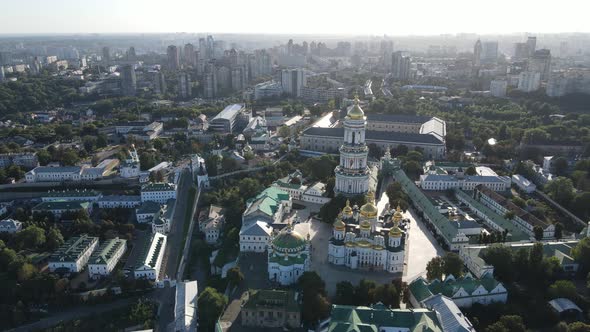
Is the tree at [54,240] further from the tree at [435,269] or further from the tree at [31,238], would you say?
the tree at [435,269]

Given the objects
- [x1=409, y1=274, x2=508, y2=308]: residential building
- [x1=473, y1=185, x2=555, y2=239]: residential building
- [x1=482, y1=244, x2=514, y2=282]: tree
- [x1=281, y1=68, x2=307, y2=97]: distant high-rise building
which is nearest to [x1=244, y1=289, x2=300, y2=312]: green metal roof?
[x1=409, y1=274, x2=508, y2=308]: residential building

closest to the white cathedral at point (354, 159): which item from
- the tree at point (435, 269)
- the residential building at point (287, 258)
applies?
the residential building at point (287, 258)

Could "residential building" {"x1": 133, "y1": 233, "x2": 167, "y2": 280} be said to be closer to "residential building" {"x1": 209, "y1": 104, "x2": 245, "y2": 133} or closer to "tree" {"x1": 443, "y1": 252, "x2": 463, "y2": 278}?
"tree" {"x1": 443, "y1": 252, "x2": 463, "y2": 278}

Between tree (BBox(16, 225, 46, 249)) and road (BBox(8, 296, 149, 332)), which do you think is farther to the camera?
tree (BBox(16, 225, 46, 249))

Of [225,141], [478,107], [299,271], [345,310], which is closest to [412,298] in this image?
[345,310]

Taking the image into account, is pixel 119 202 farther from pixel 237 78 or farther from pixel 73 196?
pixel 237 78

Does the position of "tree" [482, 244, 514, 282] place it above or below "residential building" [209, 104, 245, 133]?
below

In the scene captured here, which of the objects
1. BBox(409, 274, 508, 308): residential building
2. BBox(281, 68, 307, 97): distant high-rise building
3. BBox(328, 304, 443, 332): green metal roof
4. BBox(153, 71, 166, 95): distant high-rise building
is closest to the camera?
BBox(328, 304, 443, 332): green metal roof
